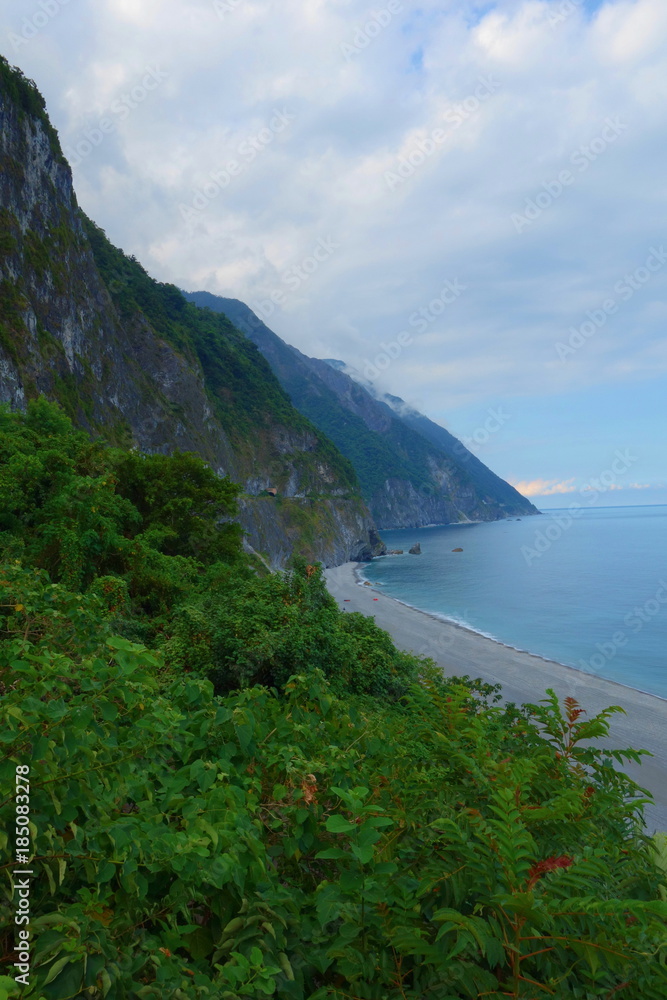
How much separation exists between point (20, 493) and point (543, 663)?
32.1 metres

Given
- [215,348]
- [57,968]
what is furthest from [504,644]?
[215,348]

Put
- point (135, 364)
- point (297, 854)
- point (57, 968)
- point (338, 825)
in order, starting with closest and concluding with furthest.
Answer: point (57, 968), point (338, 825), point (297, 854), point (135, 364)

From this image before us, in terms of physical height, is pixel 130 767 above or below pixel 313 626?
above

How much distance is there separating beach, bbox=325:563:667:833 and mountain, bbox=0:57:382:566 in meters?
25.3

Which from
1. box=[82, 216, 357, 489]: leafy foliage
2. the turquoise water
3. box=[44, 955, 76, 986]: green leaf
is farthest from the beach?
box=[82, 216, 357, 489]: leafy foliage

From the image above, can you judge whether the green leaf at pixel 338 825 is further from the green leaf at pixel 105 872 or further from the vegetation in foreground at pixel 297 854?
the green leaf at pixel 105 872

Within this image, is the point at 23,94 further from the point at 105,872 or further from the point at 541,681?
the point at 541,681

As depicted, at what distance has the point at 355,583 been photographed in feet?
227

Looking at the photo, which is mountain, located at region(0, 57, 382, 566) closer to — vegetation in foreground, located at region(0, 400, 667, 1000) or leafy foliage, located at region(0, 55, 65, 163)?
leafy foliage, located at region(0, 55, 65, 163)

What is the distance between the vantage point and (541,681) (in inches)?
1180

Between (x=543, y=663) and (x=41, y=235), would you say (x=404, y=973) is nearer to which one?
(x=543, y=663)

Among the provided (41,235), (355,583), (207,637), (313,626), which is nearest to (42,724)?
(207,637)

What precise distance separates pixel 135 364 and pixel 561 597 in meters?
54.9

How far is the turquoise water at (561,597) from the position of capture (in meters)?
36.1
